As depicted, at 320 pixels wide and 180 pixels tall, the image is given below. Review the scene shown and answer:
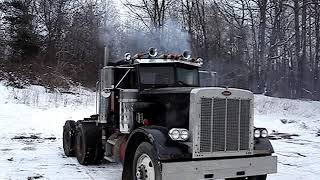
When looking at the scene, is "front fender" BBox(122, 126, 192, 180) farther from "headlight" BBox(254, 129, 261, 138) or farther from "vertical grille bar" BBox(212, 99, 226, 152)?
"headlight" BBox(254, 129, 261, 138)

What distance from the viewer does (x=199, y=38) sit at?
33594 millimetres

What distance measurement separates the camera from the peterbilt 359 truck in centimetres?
623

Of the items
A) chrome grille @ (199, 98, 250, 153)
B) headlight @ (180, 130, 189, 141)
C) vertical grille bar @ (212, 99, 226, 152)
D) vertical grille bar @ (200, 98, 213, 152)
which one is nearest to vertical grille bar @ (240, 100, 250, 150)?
chrome grille @ (199, 98, 250, 153)

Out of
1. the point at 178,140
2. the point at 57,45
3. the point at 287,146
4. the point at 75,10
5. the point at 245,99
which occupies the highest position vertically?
the point at 75,10

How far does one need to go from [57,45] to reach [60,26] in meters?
1.77

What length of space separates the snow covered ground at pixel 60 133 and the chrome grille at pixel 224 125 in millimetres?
2172

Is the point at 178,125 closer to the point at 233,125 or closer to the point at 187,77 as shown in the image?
the point at 233,125

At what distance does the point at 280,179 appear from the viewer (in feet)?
26.9

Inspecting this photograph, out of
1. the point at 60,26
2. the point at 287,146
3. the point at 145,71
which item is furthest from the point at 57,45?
the point at 145,71

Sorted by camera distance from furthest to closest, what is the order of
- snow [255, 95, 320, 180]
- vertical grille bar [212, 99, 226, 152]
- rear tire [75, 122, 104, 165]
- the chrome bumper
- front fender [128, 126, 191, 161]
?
1. rear tire [75, 122, 104, 165]
2. snow [255, 95, 320, 180]
3. vertical grille bar [212, 99, 226, 152]
4. front fender [128, 126, 191, 161]
5. the chrome bumper

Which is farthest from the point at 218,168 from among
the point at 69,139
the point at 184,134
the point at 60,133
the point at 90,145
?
the point at 60,133

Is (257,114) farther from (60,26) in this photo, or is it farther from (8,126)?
(60,26)

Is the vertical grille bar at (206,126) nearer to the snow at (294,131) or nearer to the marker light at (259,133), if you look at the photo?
the marker light at (259,133)

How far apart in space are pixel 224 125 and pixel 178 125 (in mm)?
Result: 859
